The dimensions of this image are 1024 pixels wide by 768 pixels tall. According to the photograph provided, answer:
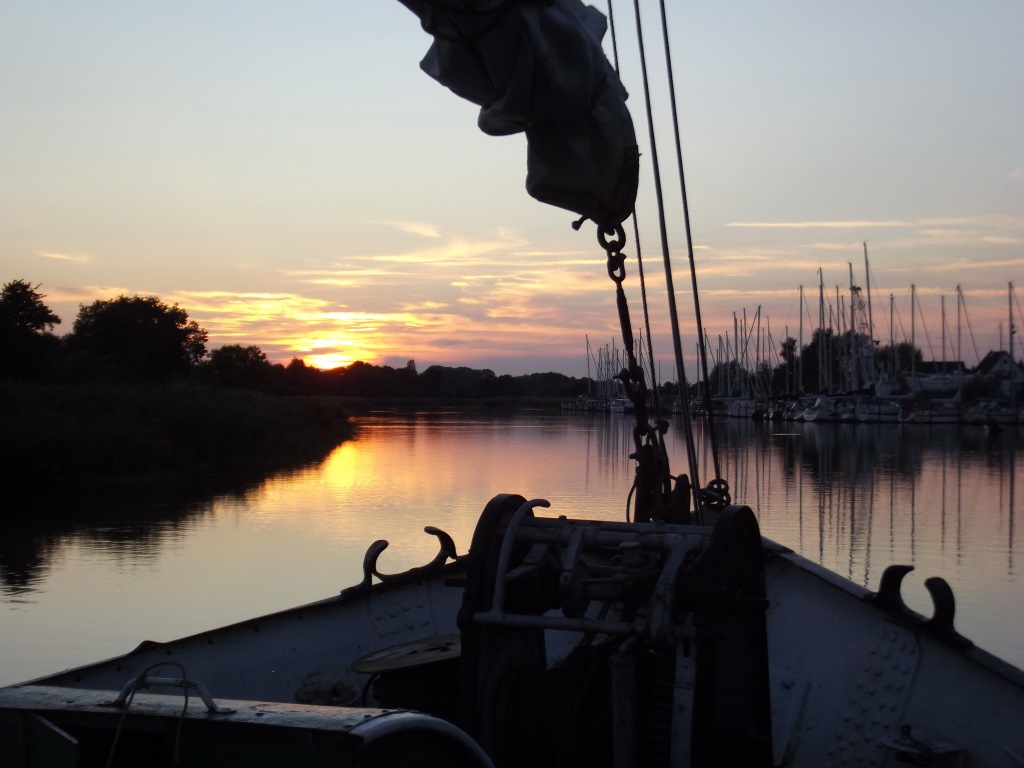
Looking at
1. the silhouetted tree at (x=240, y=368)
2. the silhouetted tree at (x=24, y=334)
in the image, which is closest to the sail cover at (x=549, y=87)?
the silhouetted tree at (x=24, y=334)

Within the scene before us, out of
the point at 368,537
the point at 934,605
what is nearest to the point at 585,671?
the point at 934,605

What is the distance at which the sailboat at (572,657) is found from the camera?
2545mm

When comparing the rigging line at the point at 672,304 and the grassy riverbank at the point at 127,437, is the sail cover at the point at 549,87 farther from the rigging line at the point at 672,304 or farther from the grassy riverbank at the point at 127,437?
the grassy riverbank at the point at 127,437

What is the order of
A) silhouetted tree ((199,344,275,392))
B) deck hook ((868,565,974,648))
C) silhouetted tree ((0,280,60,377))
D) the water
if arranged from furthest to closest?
silhouetted tree ((199,344,275,392)) < silhouetted tree ((0,280,60,377)) < the water < deck hook ((868,565,974,648))

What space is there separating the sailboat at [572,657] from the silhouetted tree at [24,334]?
101 ft

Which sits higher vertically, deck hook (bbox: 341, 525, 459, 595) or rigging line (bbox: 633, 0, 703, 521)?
rigging line (bbox: 633, 0, 703, 521)

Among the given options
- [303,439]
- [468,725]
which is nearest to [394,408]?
[303,439]

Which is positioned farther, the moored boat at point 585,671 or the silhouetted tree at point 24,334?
the silhouetted tree at point 24,334

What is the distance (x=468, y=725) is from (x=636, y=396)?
5.79 feet

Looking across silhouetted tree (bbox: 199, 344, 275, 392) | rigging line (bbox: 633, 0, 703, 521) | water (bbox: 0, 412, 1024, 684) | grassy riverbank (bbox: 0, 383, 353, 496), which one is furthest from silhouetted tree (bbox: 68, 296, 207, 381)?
rigging line (bbox: 633, 0, 703, 521)

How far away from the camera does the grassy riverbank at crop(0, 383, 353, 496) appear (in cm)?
2209

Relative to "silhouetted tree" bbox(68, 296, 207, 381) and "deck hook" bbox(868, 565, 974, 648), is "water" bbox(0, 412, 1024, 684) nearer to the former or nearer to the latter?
"deck hook" bbox(868, 565, 974, 648)

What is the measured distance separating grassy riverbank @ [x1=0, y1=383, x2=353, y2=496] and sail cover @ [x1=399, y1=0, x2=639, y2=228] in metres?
19.3

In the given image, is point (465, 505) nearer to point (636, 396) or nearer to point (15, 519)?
point (15, 519)
